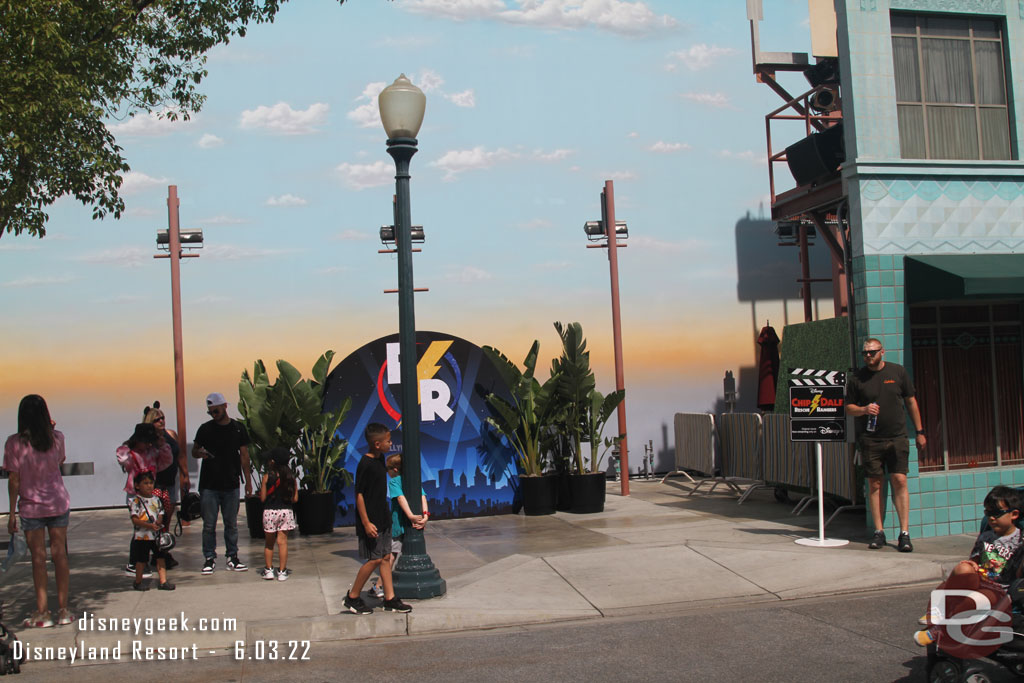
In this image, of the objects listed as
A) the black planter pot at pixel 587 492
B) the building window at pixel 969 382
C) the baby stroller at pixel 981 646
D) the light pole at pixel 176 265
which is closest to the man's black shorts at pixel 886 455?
the building window at pixel 969 382

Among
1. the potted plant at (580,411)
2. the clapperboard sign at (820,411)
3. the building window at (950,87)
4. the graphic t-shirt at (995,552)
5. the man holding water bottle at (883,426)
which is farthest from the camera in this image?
the potted plant at (580,411)

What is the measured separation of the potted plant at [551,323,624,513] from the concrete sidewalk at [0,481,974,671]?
100cm

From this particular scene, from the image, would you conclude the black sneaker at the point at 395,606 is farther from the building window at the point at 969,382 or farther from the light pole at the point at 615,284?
the light pole at the point at 615,284

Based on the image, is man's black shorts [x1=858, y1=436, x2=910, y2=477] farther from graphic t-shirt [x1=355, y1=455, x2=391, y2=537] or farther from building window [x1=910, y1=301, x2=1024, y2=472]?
graphic t-shirt [x1=355, y1=455, x2=391, y2=537]

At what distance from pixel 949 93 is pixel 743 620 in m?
6.67

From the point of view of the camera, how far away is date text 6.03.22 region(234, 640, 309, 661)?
722 centimetres

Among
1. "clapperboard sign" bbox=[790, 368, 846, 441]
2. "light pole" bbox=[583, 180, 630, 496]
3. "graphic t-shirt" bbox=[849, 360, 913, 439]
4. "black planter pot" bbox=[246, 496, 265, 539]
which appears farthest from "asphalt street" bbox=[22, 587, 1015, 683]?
"light pole" bbox=[583, 180, 630, 496]

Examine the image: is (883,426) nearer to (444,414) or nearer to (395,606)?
(395,606)

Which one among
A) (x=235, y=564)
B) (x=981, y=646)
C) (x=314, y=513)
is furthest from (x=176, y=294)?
(x=981, y=646)

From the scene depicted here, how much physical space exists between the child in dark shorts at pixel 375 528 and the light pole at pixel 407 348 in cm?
36

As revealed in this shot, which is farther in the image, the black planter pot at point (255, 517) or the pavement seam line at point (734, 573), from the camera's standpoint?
the black planter pot at point (255, 517)

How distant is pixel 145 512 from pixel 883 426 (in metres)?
7.18

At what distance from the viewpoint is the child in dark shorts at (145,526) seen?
9.11m

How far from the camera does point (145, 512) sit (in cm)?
919
